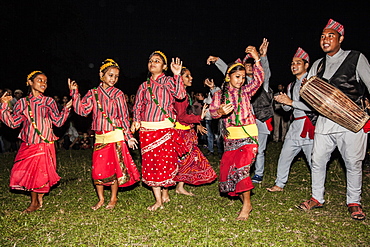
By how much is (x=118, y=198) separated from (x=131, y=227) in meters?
1.37

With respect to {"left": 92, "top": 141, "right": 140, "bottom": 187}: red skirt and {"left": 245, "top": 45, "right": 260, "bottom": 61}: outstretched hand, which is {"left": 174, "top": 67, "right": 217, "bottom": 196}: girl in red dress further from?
{"left": 245, "top": 45, "right": 260, "bottom": 61}: outstretched hand

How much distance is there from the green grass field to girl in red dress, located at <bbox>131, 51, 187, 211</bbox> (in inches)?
18.6

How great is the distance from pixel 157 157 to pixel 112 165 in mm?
652

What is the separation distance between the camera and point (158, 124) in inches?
184

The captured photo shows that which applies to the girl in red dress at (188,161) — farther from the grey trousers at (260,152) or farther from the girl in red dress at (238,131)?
the grey trousers at (260,152)

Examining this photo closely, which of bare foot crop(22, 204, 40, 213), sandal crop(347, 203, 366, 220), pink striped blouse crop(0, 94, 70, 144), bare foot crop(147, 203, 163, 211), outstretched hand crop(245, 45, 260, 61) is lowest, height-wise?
bare foot crop(22, 204, 40, 213)

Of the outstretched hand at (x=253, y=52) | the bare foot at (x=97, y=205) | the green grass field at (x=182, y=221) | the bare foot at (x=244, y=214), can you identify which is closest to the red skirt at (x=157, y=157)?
the green grass field at (x=182, y=221)

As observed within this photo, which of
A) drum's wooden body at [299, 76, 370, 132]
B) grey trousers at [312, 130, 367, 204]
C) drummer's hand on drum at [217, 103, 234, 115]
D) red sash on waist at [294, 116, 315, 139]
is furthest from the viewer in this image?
red sash on waist at [294, 116, 315, 139]

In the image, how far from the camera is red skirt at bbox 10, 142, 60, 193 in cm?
466

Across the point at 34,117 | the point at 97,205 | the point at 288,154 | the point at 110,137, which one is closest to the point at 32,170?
the point at 34,117

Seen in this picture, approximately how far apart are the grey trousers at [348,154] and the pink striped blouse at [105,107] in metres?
2.62

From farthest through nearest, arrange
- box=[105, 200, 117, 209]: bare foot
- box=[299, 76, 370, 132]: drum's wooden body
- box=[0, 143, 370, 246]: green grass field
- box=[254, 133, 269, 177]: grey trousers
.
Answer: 1. box=[254, 133, 269, 177]: grey trousers
2. box=[105, 200, 117, 209]: bare foot
3. box=[299, 76, 370, 132]: drum's wooden body
4. box=[0, 143, 370, 246]: green grass field

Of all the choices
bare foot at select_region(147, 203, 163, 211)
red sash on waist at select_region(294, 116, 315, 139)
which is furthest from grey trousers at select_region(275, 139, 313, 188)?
bare foot at select_region(147, 203, 163, 211)

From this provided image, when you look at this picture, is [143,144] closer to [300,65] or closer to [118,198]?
[118,198]
